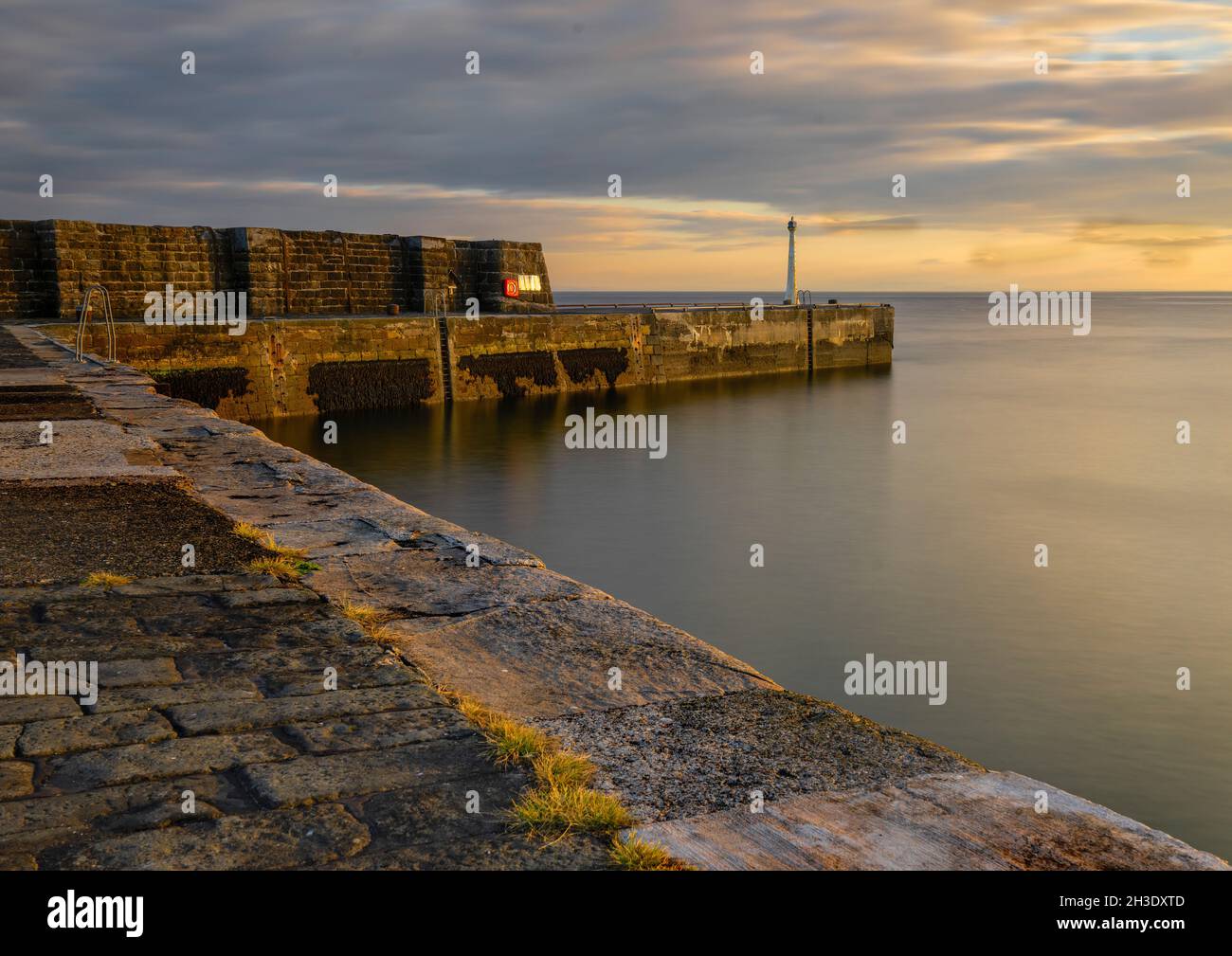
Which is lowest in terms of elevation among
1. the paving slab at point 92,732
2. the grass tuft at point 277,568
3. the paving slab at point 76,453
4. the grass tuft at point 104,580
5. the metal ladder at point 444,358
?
the paving slab at point 92,732

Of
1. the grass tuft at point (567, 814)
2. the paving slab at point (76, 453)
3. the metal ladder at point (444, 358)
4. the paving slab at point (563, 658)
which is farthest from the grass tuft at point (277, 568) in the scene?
the metal ladder at point (444, 358)

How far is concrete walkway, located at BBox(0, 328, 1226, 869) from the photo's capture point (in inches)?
92.0

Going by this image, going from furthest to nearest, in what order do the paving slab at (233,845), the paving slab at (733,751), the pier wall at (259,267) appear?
1. the pier wall at (259,267)
2. the paving slab at (733,751)
3. the paving slab at (233,845)

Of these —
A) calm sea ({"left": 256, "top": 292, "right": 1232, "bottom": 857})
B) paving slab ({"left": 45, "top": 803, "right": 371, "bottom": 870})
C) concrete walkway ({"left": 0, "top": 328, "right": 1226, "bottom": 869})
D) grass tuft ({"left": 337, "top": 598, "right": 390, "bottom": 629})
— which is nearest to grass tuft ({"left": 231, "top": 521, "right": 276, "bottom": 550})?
concrete walkway ({"left": 0, "top": 328, "right": 1226, "bottom": 869})

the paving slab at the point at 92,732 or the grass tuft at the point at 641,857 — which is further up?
the paving slab at the point at 92,732

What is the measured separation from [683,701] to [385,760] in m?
1.07

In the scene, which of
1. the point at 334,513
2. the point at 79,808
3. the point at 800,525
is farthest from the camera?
the point at 800,525

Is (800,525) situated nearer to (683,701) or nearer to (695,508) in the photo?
(695,508)

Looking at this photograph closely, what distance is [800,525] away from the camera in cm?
1300

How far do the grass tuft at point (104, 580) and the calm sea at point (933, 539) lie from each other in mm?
4618

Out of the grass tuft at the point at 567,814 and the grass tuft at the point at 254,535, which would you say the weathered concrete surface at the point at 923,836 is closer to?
the grass tuft at the point at 567,814

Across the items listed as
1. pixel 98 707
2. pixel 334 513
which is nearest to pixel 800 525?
pixel 334 513

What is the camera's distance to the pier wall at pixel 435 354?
1866 cm

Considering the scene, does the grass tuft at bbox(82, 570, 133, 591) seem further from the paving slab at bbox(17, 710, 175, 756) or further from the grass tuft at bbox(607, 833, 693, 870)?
the grass tuft at bbox(607, 833, 693, 870)
